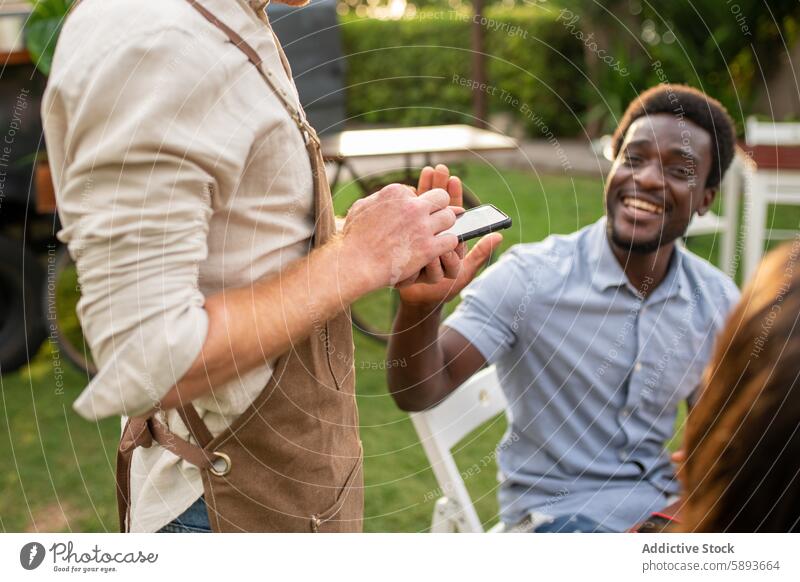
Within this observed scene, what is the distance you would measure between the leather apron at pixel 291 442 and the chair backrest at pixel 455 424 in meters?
0.43

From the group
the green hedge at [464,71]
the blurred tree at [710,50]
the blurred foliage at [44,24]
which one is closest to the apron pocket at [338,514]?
the blurred foliage at [44,24]

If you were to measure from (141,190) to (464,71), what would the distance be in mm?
7352

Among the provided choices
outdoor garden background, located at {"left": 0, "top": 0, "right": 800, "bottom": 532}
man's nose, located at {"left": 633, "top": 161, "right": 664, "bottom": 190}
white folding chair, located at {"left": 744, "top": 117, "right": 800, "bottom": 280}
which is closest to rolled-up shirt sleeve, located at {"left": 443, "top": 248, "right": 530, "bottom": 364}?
outdoor garden background, located at {"left": 0, "top": 0, "right": 800, "bottom": 532}

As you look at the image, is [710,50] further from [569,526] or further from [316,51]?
[569,526]

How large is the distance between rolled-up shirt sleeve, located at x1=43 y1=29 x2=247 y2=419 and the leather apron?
0.46 ft

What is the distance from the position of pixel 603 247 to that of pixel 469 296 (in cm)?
29

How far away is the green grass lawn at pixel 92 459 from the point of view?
246 centimetres

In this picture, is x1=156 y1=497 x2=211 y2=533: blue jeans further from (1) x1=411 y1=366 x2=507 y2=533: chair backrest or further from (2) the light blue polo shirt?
(2) the light blue polo shirt

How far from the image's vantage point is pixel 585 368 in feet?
5.23

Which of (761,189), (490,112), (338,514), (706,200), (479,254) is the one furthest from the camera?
(490,112)

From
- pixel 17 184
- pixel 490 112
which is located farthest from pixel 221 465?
pixel 490 112

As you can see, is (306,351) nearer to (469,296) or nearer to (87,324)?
(87,324)

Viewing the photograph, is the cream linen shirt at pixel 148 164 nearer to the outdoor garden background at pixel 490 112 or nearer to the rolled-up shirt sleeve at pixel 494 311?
the outdoor garden background at pixel 490 112

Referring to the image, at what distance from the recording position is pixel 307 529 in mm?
1109
